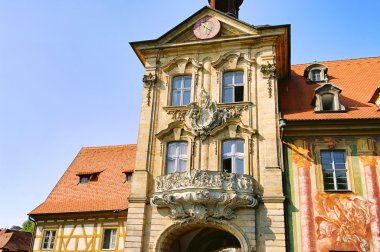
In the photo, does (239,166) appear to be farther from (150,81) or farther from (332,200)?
(150,81)

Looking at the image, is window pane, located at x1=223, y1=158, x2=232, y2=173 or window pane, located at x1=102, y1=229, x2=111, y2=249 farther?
window pane, located at x1=102, y1=229, x2=111, y2=249

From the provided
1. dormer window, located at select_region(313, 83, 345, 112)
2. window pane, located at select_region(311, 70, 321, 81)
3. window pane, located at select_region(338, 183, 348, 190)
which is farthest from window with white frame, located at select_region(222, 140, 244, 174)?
window pane, located at select_region(311, 70, 321, 81)

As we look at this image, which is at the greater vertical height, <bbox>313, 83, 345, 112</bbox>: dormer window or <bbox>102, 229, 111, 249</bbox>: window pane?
<bbox>313, 83, 345, 112</bbox>: dormer window

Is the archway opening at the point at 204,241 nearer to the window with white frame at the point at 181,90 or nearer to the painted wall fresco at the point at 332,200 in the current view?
the painted wall fresco at the point at 332,200

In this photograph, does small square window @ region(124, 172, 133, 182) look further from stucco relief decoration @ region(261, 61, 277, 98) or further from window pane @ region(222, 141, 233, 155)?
stucco relief decoration @ region(261, 61, 277, 98)

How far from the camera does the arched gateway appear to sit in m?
16.3

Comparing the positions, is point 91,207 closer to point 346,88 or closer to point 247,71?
point 247,71

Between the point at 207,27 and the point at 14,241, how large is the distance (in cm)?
2769

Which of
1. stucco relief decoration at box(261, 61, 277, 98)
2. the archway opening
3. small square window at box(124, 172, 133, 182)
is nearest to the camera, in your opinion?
stucco relief decoration at box(261, 61, 277, 98)

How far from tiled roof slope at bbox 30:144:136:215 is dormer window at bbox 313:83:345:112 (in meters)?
11.0

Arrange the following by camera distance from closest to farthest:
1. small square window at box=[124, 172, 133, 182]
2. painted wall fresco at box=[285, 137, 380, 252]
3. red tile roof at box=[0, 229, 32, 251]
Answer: painted wall fresco at box=[285, 137, 380, 252]
small square window at box=[124, 172, 133, 182]
red tile roof at box=[0, 229, 32, 251]

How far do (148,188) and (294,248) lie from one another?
6.44m

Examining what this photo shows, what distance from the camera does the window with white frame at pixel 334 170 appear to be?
16.4 metres

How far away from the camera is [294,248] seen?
15.6 m
